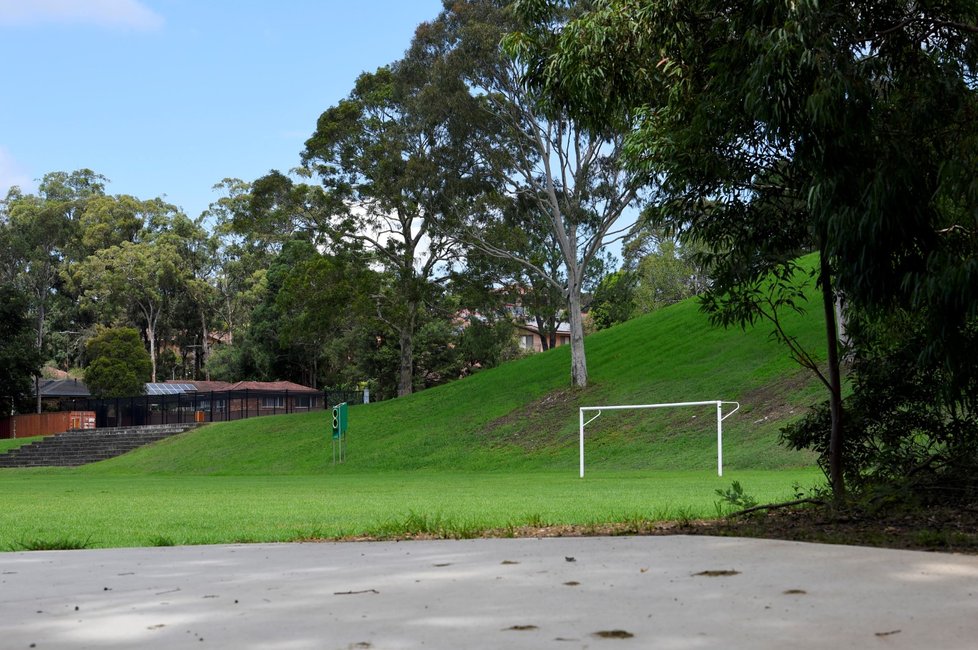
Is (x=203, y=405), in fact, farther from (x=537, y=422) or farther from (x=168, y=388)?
(x=537, y=422)

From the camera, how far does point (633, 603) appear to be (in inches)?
170

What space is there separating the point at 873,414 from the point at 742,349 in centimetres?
2553

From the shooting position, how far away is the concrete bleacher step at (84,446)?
134ft

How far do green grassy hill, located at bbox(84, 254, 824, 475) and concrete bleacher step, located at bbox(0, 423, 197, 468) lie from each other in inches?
84.9

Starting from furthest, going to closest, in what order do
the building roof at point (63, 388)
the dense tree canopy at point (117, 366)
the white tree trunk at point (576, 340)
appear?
the building roof at point (63, 388)
the dense tree canopy at point (117, 366)
the white tree trunk at point (576, 340)

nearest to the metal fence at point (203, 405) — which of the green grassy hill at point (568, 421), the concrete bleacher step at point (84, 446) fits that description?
the concrete bleacher step at point (84, 446)

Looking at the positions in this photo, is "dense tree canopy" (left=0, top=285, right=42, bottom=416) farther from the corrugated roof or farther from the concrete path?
the concrete path

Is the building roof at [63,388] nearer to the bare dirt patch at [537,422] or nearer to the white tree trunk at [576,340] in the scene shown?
the bare dirt patch at [537,422]

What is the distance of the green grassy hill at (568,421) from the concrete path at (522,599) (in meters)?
18.0

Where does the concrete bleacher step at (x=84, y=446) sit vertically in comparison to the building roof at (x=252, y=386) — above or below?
below

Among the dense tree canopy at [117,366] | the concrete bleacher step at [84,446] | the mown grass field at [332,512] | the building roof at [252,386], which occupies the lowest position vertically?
the concrete bleacher step at [84,446]

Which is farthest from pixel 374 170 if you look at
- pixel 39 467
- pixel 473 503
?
pixel 473 503

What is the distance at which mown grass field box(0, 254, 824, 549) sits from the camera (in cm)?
1041

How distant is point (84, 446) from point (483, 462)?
2173cm
